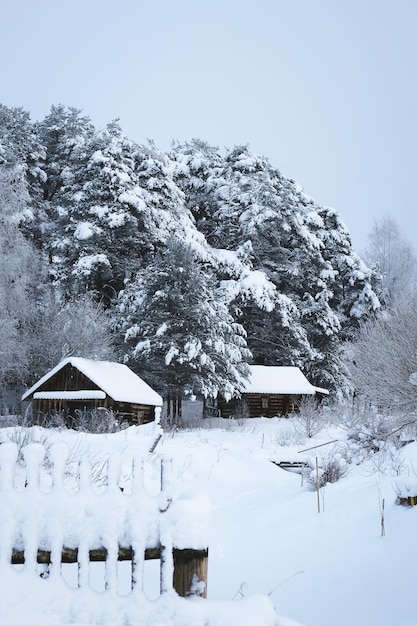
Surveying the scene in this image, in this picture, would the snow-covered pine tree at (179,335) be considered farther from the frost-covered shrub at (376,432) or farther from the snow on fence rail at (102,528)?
the snow on fence rail at (102,528)

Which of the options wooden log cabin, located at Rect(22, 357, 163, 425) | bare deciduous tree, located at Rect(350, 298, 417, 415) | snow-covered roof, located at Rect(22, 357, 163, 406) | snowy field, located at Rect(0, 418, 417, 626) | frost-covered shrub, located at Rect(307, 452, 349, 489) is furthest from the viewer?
wooden log cabin, located at Rect(22, 357, 163, 425)

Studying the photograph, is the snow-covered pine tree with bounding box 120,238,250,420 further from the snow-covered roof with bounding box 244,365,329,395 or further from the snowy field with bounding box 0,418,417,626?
the snowy field with bounding box 0,418,417,626

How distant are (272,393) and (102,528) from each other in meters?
30.5

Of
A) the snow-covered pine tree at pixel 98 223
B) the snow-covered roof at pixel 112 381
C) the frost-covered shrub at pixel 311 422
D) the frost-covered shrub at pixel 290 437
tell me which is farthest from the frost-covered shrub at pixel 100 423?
the snow-covered pine tree at pixel 98 223

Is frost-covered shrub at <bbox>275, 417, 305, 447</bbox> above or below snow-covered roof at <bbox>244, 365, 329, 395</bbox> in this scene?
below

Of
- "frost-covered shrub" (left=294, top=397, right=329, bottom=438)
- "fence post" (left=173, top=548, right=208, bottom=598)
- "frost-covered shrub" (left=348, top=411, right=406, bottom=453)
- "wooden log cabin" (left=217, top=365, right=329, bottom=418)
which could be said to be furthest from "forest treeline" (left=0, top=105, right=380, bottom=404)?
"fence post" (left=173, top=548, right=208, bottom=598)

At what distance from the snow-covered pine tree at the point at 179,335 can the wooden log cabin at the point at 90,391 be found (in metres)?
4.28

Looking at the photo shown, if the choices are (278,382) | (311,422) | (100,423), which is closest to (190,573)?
(100,423)

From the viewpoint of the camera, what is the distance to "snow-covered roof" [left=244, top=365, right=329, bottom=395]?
33.2 m

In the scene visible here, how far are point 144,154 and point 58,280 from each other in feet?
36.1

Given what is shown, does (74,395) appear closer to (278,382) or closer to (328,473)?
(328,473)

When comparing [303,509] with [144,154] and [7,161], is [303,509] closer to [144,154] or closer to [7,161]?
[7,161]

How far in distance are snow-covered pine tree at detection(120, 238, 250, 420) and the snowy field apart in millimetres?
13927

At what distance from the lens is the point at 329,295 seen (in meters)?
40.9
